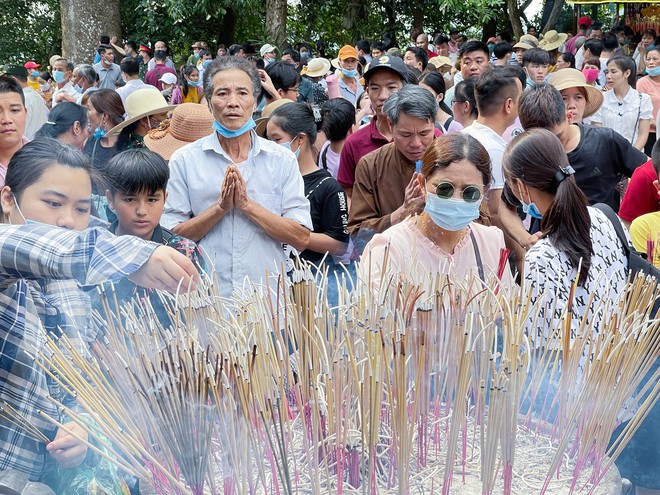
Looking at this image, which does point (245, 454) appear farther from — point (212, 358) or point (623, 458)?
point (623, 458)

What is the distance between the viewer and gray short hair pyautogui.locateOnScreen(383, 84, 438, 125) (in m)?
2.80

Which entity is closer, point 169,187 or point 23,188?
point 23,188

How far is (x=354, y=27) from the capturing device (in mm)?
14977

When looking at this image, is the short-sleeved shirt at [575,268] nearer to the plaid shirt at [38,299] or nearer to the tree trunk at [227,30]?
the plaid shirt at [38,299]

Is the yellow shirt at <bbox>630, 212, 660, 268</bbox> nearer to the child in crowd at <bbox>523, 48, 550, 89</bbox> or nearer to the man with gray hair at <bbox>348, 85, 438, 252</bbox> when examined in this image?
the man with gray hair at <bbox>348, 85, 438, 252</bbox>

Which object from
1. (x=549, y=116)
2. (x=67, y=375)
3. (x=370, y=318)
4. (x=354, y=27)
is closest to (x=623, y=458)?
(x=370, y=318)

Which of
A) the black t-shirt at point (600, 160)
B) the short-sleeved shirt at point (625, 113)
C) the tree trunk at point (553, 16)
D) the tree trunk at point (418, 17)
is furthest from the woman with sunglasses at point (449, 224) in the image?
the tree trunk at point (418, 17)

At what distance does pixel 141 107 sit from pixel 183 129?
2.02 feet

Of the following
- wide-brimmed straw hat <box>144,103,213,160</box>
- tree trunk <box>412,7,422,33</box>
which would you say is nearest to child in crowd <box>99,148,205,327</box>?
wide-brimmed straw hat <box>144,103,213,160</box>

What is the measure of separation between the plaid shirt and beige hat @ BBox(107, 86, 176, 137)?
2.47 metres

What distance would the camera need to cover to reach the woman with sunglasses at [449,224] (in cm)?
198

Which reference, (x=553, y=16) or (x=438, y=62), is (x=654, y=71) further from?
(x=553, y=16)

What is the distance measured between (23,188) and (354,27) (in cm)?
1394

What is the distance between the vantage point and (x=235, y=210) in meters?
2.60
